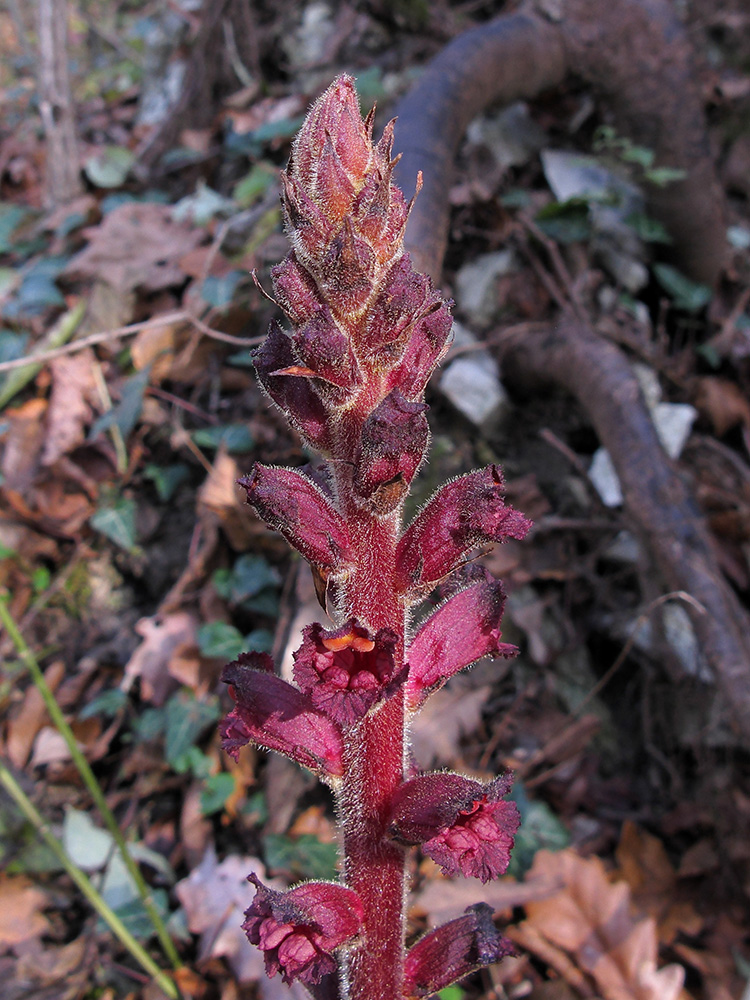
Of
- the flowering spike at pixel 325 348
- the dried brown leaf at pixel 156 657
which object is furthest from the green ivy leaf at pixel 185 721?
the flowering spike at pixel 325 348

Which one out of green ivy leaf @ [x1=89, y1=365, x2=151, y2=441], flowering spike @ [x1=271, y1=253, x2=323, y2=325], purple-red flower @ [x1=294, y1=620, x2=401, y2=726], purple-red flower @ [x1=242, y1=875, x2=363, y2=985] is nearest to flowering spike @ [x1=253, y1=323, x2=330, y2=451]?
flowering spike @ [x1=271, y1=253, x2=323, y2=325]

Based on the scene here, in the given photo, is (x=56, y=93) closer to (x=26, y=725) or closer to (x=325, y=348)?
(x=26, y=725)

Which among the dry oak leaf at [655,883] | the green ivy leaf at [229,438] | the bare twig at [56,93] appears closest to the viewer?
the dry oak leaf at [655,883]

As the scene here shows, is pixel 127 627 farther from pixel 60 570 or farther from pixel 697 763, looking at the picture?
pixel 697 763

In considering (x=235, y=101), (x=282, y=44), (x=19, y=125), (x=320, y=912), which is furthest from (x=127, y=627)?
(x=19, y=125)

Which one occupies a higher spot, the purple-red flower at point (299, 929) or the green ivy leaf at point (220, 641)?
the purple-red flower at point (299, 929)

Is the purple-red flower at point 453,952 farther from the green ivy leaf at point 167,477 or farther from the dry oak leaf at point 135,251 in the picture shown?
the dry oak leaf at point 135,251

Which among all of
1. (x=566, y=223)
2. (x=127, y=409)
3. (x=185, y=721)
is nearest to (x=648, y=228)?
(x=566, y=223)

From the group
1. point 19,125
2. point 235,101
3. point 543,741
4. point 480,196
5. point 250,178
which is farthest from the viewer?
point 19,125
